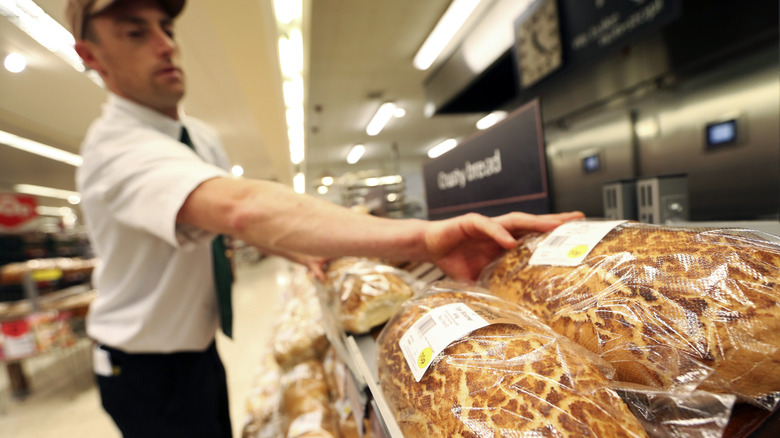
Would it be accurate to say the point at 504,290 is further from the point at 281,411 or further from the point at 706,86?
the point at 706,86

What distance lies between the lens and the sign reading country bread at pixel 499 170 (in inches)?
29.1

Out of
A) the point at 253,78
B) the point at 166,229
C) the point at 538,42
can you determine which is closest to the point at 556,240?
the point at 166,229

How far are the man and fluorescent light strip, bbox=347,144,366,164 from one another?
339 inches

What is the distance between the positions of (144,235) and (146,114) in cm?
39

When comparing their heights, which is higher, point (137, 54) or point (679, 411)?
point (137, 54)

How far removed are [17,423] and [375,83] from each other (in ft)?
18.4

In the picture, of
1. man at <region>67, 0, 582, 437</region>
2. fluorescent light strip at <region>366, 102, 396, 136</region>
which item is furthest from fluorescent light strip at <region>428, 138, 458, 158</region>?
man at <region>67, 0, 582, 437</region>

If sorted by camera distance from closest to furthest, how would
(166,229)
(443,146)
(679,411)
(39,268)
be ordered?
(679,411) < (166,229) < (39,268) < (443,146)

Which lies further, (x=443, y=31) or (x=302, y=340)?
(x=443, y=31)

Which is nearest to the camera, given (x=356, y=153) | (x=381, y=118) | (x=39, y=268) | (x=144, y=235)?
(x=144, y=235)

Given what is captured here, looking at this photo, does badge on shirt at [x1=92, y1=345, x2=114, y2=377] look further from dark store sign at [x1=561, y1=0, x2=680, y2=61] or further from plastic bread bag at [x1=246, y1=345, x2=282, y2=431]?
dark store sign at [x1=561, y1=0, x2=680, y2=61]

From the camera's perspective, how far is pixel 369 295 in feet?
2.76

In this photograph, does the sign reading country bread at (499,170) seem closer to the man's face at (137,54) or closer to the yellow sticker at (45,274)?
the man's face at (137,54)

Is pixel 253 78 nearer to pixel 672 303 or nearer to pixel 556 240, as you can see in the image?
pixel 556 240
